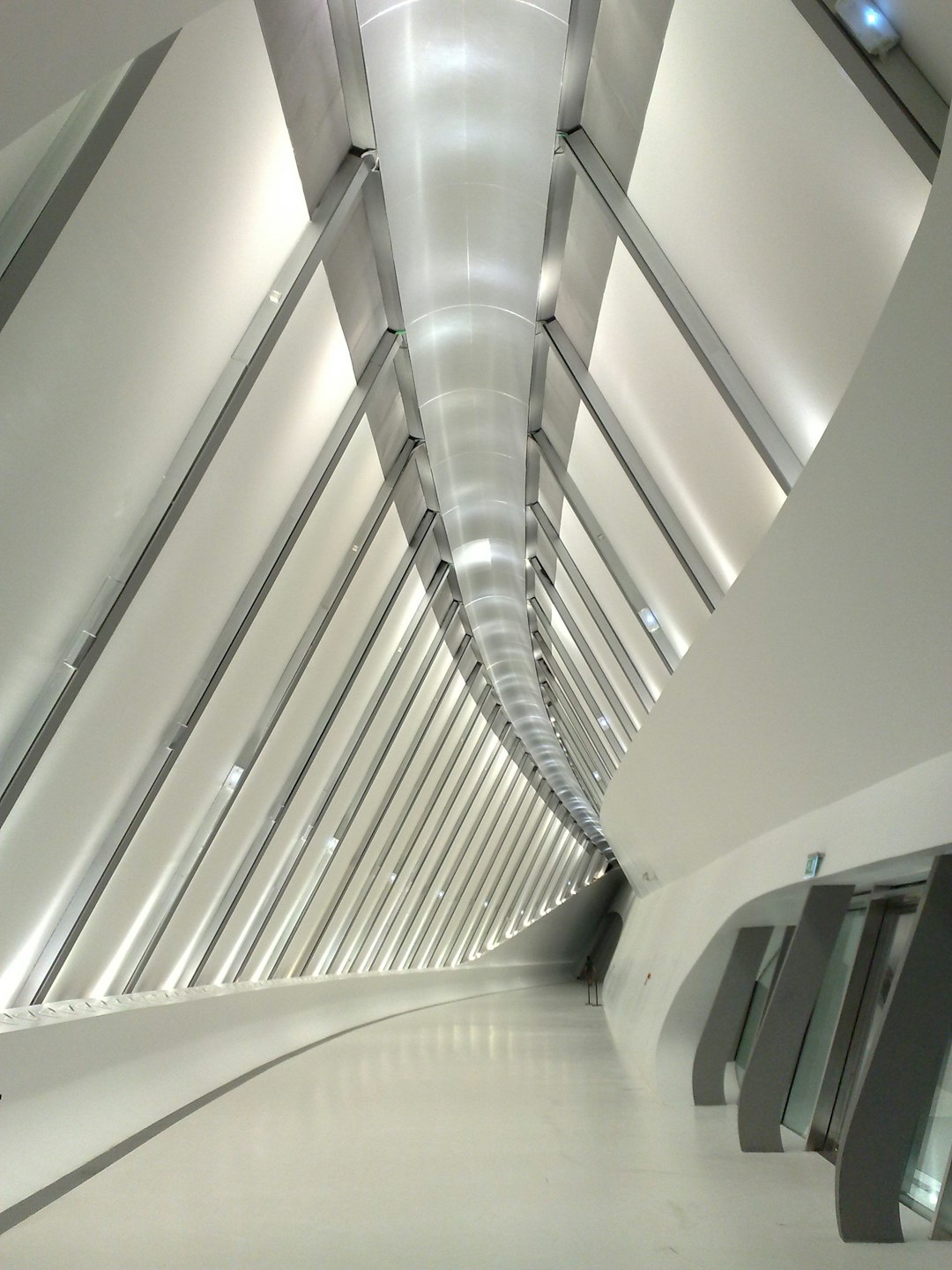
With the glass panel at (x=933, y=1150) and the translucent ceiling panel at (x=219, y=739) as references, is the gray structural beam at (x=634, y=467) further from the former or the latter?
the glass panel at (x=933, y=1150)

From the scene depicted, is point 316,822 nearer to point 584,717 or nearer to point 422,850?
point 422,850

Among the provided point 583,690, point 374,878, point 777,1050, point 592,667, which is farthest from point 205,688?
point 583,690

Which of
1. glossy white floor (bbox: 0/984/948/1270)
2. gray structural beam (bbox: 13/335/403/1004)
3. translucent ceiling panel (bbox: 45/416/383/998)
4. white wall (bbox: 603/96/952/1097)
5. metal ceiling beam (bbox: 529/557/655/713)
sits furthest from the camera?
metal ceiling beam (bbox: 529/557/655/713)

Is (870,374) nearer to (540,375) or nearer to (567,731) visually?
(540,375)

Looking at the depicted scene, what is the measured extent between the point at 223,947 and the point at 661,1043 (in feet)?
18.9

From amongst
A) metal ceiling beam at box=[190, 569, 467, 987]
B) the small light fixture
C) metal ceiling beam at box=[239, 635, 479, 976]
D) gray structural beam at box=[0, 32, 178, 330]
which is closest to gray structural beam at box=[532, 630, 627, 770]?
metal ceiling beam at box=[239, 635, 479, 976]

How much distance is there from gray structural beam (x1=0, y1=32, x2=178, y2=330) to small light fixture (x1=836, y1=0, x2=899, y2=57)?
3.03 metres

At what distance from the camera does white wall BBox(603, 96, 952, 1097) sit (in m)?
4.44

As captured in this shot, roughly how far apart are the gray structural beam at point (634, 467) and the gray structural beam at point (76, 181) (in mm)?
4965

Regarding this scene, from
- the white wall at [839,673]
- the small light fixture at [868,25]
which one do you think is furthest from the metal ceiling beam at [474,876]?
the small light fixture at [868,25]

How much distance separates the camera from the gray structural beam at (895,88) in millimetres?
4633

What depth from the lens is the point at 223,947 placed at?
1416cm

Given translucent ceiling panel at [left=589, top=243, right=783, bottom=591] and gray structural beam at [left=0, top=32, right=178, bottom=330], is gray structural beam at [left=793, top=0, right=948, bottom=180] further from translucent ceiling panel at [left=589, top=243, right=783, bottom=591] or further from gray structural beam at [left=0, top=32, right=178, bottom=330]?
translucent ceiling panel at [left=589, top=243, right=783, bottom=591]

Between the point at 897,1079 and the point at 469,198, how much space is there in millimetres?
6413
